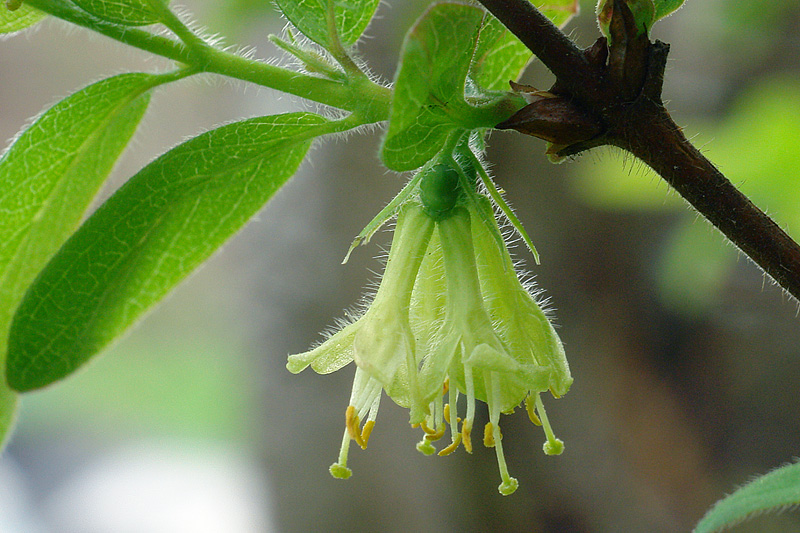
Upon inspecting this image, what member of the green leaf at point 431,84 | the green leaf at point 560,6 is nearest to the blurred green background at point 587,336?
the green leaf at point 560,6

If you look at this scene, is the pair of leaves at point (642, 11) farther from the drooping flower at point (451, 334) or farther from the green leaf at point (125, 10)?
the green leaf at point (125, 10)

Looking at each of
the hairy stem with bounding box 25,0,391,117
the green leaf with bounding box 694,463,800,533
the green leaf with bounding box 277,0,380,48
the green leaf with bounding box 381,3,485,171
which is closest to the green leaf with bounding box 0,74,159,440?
the hairy stem with bounding box 25,0,391,117

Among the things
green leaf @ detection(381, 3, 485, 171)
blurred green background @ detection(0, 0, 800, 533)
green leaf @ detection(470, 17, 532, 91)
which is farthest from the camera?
blurred green background @ detection(0, 0, 800, 533)

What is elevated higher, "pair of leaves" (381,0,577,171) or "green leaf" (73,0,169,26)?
"green leaf" (73,0,169,26)

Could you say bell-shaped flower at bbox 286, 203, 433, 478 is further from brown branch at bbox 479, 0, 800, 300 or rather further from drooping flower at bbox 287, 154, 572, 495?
brown branch at bbox 479, 0, 800, 300

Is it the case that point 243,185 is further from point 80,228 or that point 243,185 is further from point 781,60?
point 781,60

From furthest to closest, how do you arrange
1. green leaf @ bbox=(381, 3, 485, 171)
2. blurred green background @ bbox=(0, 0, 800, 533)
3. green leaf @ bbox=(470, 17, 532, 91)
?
blurred green background @ bbox=(0, 0, 800, 533)
green leaf @ bbox=(470, 17, 532, 91)
green leaf @ bbox=(381, 3, 485, 171)

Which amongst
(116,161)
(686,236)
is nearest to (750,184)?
(686,236)
